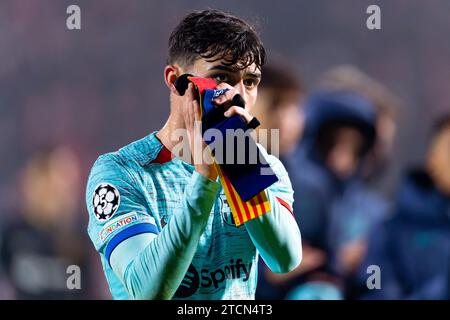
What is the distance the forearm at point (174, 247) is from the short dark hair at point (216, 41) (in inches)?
16.9

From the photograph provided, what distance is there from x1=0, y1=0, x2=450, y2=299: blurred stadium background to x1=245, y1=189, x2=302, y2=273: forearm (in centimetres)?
211

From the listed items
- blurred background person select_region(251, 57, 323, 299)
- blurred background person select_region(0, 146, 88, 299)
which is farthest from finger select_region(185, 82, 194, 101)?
blurred background person select_region(0, 146, 88, 299)

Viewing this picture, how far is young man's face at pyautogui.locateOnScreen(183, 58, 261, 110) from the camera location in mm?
A: 2205

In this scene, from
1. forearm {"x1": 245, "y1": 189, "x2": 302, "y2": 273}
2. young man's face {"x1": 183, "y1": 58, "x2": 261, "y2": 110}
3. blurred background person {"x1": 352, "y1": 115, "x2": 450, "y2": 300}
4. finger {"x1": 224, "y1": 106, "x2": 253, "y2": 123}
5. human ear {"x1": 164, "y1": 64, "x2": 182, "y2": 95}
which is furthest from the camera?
blurred background person {"x1": 352, "y1": 115, "x2": 450, "y2": 300}

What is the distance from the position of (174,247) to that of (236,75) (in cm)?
53

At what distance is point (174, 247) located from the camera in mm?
1958

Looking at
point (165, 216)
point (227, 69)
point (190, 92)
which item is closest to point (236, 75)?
point (227, 69)

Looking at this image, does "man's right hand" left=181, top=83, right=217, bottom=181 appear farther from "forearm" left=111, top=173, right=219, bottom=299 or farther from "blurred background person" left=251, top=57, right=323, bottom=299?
"blurred background person" left=251, top=57, right=323, bottom=299

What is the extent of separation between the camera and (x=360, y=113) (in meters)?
4.33

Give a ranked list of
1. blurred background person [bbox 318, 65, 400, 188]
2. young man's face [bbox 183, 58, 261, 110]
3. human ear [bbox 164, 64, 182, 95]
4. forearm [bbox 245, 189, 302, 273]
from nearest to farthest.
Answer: forearm [bbox 245, 189, 302, 273] → young man's face [bbox 183, 58, 261, 110] → human ear [bbox 164, 64, 182, 95] → blurred background person [bbox 318, 65, 400, 188]

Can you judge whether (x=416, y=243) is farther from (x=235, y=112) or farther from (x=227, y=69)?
(x=235, y=112)

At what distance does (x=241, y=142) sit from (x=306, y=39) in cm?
254

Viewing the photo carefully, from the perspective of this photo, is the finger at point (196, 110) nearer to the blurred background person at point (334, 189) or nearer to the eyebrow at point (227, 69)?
the eyebrow at point (227, 69)

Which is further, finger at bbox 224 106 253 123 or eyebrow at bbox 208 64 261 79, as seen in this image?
eyebrow at bbox 208 64 261 79
